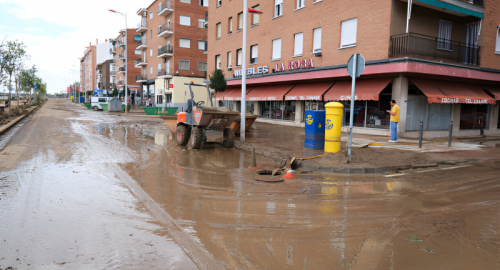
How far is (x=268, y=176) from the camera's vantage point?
782 centimetres

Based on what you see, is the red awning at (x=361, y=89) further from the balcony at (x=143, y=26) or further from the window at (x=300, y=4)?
the balcony at (x=143, y=26)

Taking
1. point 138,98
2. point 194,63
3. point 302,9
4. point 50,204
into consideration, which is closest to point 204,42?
point 194,63

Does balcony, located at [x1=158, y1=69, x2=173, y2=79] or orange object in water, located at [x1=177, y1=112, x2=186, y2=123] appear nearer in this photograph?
orange object in water, located at [x1=177, y1=112, x2=186, y2=123]

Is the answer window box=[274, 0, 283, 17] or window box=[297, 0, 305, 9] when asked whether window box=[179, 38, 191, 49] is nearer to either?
window box=[274, 0, 283, 17]

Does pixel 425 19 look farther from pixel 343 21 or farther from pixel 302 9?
pixel 302 9

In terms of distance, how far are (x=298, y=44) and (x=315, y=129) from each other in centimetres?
1307

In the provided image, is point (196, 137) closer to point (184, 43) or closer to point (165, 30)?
point (184, 43)

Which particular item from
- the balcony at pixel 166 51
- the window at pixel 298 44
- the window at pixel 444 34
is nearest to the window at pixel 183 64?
the balcony at pixel 166 51

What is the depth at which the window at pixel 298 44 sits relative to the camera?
71.9 ft

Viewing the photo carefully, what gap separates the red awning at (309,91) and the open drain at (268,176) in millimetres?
11782

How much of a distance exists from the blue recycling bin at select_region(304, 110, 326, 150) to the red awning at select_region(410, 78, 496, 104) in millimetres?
7923

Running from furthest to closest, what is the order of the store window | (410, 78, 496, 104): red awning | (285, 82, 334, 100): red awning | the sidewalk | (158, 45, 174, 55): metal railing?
(158, 45, 174, 55): metal railing
(285, 82, 334, 100): red awning
the store window
(410, 78, 496, 104): red awning
the sidewalk

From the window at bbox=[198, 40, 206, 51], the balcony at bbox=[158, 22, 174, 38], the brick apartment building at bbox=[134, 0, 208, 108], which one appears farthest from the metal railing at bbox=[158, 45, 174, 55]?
the window at bbox=[198, 40, 206, 51]

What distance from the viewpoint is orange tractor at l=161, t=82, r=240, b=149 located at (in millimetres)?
11242
